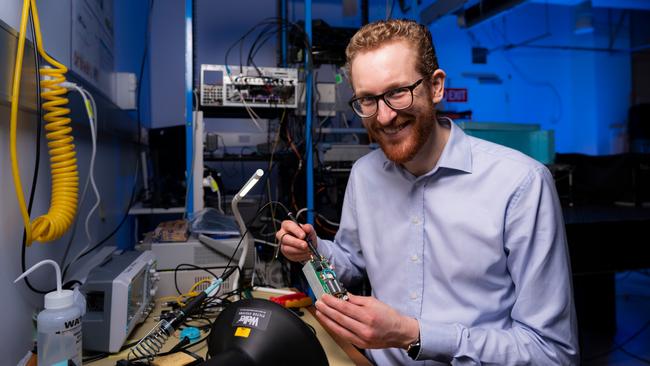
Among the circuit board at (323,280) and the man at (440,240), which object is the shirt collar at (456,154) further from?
the circuit board at (323,280)

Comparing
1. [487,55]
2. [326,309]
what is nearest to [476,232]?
[326,309]

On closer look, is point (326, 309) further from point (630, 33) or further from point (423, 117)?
point (630, 33)

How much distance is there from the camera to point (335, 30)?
229 centimetres

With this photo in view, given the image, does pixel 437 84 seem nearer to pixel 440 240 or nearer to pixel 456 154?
pixel 456 154

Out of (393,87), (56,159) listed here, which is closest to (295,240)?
(393,87)

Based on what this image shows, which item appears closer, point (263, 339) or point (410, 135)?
point (263, 339)

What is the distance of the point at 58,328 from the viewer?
681mm

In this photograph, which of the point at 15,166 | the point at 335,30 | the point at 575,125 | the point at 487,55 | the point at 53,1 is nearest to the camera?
the point at 15,166

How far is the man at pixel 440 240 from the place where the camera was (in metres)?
0.76

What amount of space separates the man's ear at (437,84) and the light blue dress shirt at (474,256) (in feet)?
0.36

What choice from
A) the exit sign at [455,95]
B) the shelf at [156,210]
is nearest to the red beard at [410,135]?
the shelf at [156,210]

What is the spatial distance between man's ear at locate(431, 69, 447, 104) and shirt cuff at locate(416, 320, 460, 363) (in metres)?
0.57

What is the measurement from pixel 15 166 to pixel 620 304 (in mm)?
4158

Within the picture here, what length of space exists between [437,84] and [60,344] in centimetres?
102
